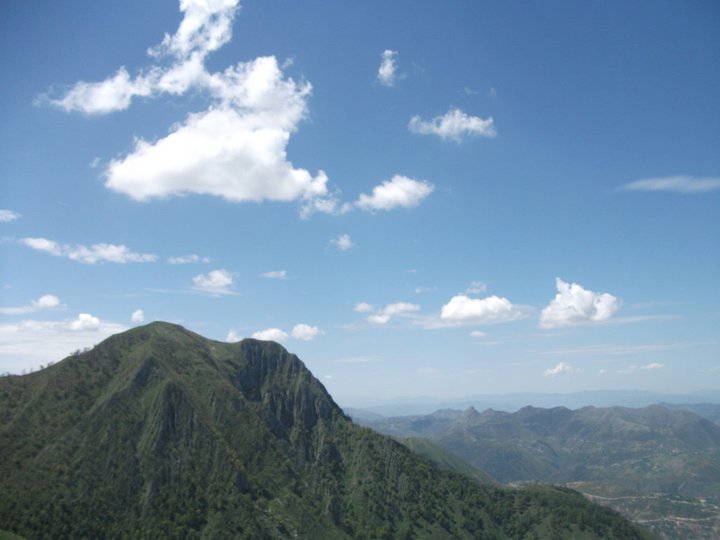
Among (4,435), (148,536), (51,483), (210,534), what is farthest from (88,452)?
(210,534)

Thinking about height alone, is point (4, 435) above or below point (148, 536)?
above

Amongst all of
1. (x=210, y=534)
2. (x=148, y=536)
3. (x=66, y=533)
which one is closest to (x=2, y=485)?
(x=66, y=533)

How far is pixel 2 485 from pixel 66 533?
28501 mm

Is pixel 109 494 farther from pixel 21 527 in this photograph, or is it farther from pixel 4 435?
pixel 4 435

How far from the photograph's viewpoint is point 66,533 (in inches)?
6693

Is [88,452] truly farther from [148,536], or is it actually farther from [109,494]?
[148,536]

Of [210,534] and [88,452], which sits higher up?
[88,452]

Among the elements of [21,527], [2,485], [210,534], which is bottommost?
[210,534]

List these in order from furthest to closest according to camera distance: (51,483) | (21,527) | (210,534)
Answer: (210,534) → (51,483) → (21,527)

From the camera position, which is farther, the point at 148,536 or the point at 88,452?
the point at 88,452

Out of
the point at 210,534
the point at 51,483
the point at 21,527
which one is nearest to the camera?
the point at 21,527

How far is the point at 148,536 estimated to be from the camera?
604 ft

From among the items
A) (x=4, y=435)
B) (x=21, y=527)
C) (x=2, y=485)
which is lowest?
(x=21, y=527)

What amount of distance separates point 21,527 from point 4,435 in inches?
1709
